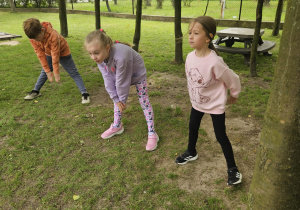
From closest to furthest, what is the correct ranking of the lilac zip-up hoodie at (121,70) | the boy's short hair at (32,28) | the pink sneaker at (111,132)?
the lilac zip-up hoodie at (121,70), the pink sneaker at (111,132), the boy's short hair at (32,28)

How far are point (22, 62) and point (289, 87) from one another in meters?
7.08

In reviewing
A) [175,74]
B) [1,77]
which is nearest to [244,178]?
[175,74]

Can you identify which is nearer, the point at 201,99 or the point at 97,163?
the point at 201,99

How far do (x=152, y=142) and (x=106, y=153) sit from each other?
1.91ft

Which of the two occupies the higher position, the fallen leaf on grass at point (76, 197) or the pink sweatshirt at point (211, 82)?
the pink sweatshirt at point (211, 82)

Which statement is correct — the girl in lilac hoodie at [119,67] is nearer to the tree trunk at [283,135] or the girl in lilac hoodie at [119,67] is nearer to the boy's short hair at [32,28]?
the boy's short hair at [32,28]

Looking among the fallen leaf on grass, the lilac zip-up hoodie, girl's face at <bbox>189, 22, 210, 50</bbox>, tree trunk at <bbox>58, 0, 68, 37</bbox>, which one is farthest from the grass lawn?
tree trunk at <bbox>58, 0, 68, 37</bbox>

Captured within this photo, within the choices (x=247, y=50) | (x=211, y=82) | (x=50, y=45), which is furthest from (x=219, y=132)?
(x=247, y=50)

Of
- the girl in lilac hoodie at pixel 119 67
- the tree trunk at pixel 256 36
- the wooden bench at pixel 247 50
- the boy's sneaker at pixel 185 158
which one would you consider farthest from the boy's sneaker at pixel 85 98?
the wooden bench at pixel 247 50

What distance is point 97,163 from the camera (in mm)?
2908

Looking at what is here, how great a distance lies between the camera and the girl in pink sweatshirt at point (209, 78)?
2.10 meters

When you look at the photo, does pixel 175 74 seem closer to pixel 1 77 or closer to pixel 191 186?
pixel 191 186

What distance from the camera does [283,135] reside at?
1.38 metres

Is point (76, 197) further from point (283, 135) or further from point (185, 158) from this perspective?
point (283, 135)
